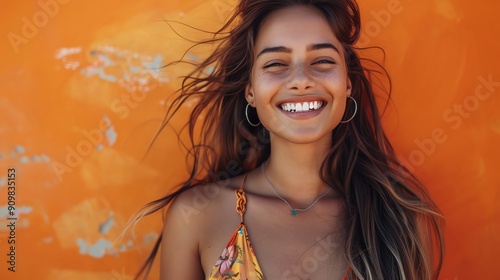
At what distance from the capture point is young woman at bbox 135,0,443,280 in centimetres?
212

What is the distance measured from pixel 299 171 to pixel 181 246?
0.51 metres

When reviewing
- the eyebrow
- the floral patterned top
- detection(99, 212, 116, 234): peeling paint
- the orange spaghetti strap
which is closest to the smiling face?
the eyebrow

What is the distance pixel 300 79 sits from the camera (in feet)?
6.81

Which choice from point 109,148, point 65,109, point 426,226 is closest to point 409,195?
point 426,226

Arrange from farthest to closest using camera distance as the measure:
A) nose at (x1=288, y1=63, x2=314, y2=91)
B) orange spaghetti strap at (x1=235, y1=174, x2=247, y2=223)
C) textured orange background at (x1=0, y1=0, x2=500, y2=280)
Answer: textured orange background at (x1=0, y1=0, x2=500, y2=280) < orange spaghetti strap at (x1=235, y1=174, x2=247, y2=223) < nose at (x1=288, y1=63, x2=314, y2=91)

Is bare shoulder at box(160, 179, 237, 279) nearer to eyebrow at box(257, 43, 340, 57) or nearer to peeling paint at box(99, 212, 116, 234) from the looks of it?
peeling paint at box(99, 212, 116, 234)

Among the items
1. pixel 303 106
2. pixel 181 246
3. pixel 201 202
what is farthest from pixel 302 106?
pixel 181 246

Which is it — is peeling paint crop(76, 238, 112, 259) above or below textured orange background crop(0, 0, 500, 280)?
below

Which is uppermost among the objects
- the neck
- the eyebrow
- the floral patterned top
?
the eyebrow

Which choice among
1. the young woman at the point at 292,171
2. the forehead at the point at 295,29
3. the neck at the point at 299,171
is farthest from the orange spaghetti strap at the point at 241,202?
the forehead at the point at 295,29

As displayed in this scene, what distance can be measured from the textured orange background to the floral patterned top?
490 millimetres

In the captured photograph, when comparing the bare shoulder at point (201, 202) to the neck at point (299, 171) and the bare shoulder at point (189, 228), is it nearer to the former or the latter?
the bare shoulder at point (189, 228)

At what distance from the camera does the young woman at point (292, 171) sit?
2.12 meters

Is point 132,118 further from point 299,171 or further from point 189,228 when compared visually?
point 299,171
